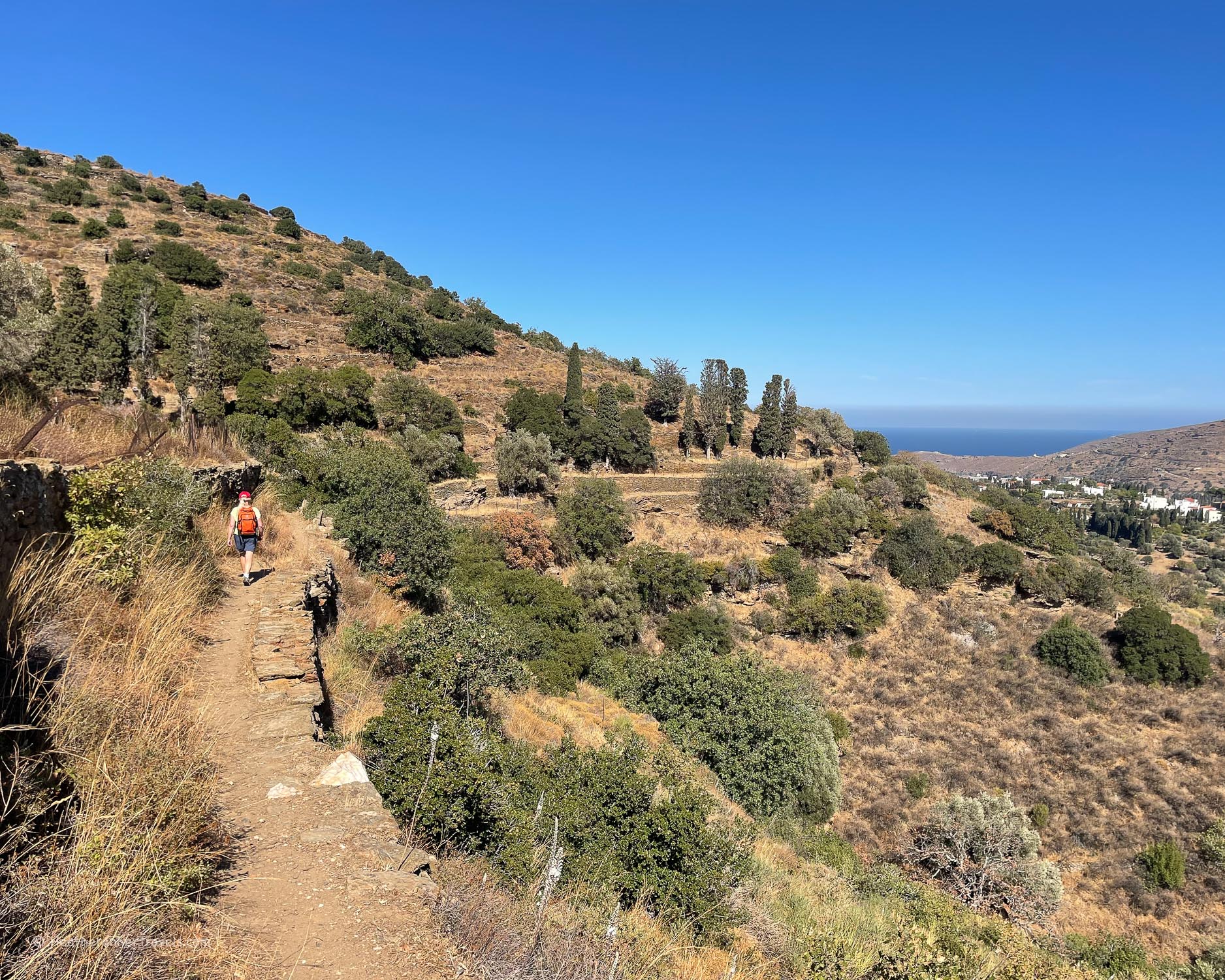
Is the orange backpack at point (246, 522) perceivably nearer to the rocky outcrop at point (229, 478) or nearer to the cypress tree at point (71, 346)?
the rocky outcrop at point (229, 478)

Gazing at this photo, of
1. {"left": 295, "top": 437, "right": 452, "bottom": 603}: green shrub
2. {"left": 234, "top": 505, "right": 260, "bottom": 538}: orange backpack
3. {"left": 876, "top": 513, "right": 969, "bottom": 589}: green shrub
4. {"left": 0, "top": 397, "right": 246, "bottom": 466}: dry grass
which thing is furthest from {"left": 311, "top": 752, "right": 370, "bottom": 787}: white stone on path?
{"left": 876, "top": 513, "right": 969, "bottom": 589}: green shrub

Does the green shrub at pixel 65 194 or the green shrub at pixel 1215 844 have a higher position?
the green shrub at pixel 65 194

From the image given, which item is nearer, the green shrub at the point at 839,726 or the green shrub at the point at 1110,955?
the green shrub at the point at 1110,955

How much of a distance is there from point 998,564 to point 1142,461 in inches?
6209

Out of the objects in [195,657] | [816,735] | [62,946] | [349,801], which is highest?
[62,946]

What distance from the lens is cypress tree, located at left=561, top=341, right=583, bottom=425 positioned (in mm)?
34406

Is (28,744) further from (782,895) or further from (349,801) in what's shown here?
(782,895)

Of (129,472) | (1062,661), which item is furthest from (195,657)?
(1062,661)

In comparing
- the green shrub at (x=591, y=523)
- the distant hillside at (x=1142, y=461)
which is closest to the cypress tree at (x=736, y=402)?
the green shrub at (x=591, y=523)

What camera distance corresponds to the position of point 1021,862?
13.2 metres

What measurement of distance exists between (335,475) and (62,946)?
14824 millimetres

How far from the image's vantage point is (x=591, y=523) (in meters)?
25.9

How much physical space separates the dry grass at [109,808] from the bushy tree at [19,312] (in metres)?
10.7

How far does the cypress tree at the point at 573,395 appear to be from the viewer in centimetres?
3441
